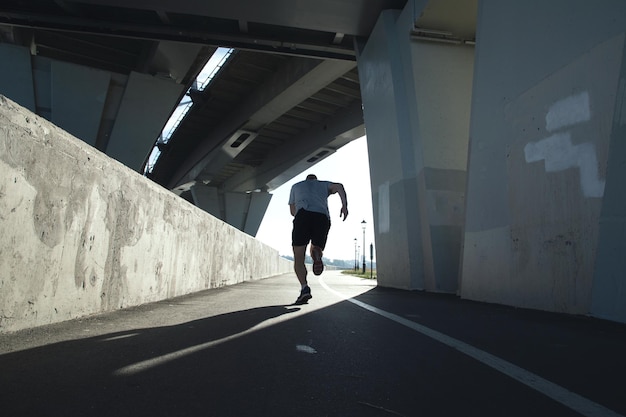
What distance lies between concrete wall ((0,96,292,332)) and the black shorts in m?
2.00

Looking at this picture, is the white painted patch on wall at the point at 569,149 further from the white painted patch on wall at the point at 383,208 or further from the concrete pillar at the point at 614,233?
the white painted patch on wall at the point at 383,208

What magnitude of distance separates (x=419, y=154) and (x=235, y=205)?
36.3 meters

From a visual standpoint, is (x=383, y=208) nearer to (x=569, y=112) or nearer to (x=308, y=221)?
(x=308, y=221)

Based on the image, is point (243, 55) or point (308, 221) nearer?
point (308, 221)

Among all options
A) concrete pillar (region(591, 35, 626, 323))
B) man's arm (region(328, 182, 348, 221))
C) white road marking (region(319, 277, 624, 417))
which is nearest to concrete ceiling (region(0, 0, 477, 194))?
man's arm (region(328, 182, 348, 221))

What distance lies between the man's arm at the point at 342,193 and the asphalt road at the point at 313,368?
3164 millimetres

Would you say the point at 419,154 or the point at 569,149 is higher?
the point at 419,154

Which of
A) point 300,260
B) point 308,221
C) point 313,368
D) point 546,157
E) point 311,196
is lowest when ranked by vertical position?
point 313,368

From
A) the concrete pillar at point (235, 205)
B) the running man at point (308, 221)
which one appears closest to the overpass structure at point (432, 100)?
the running man at point (308, 221)

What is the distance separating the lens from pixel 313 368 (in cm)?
254

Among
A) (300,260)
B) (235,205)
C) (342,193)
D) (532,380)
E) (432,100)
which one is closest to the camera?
(532,380)

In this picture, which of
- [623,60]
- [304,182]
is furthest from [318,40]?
[623,60]

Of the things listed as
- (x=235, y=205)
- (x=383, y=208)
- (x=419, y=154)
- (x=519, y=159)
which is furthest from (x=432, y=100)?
(x=235, y=205)

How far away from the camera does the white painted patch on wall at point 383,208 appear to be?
37.5 ft
